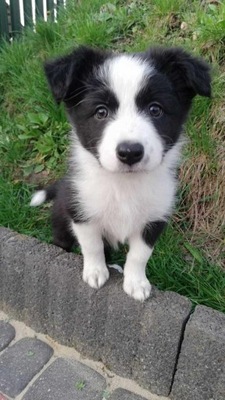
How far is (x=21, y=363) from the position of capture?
87.9 inches

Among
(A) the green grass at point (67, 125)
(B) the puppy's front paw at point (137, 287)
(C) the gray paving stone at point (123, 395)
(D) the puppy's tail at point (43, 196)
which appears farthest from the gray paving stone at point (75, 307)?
(D) the puppy's tail at point (43, 196)

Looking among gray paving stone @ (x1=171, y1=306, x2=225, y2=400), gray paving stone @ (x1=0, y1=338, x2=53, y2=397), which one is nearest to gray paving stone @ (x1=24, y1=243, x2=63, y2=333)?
gray paving stone @ (x1=0, y1=338, x2=53, y2=397)

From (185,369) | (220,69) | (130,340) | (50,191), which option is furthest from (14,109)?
(185,369)

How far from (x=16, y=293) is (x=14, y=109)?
160 centimetres

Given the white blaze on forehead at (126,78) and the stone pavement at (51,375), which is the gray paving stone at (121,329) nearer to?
the stone pavement at (51,375)

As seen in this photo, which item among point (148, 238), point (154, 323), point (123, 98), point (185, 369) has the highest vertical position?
point (123, 98)

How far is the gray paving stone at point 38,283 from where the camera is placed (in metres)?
2.33

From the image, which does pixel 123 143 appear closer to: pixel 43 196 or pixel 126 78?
pixel 126 78

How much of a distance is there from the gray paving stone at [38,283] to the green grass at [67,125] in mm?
370

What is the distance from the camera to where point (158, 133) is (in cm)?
184

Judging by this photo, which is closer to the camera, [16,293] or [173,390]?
[173,390]

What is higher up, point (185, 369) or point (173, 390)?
point (185, 369)

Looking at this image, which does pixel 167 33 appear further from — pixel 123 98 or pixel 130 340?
pixel 130 340

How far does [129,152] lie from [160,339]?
2.93 feet
